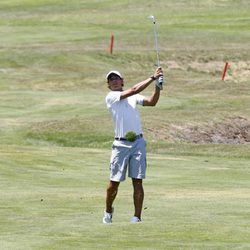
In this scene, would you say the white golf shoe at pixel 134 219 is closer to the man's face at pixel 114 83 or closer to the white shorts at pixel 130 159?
the white shorts at pixel 130 159

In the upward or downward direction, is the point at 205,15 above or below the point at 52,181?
below

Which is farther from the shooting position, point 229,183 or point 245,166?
point 245,166

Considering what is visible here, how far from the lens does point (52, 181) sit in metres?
22.5

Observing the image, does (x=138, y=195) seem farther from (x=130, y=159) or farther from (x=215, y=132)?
(x=215, y=132)

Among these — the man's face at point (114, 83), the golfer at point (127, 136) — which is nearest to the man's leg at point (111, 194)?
the golfer at point (127, 136)

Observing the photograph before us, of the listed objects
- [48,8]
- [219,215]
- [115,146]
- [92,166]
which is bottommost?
[48,8]

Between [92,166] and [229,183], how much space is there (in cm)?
443

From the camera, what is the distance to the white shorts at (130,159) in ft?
49.3

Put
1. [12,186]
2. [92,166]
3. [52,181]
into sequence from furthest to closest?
[92,166] → [52,181] → [12,186]

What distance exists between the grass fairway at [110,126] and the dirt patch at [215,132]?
0.05 meters

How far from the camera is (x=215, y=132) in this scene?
3503 cm

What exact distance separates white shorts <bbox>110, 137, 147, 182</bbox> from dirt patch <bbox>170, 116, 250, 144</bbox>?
18.5 meters

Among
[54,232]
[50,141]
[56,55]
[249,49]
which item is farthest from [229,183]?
[249,49]

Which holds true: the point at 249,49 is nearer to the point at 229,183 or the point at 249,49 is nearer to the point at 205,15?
the point at 205,15
